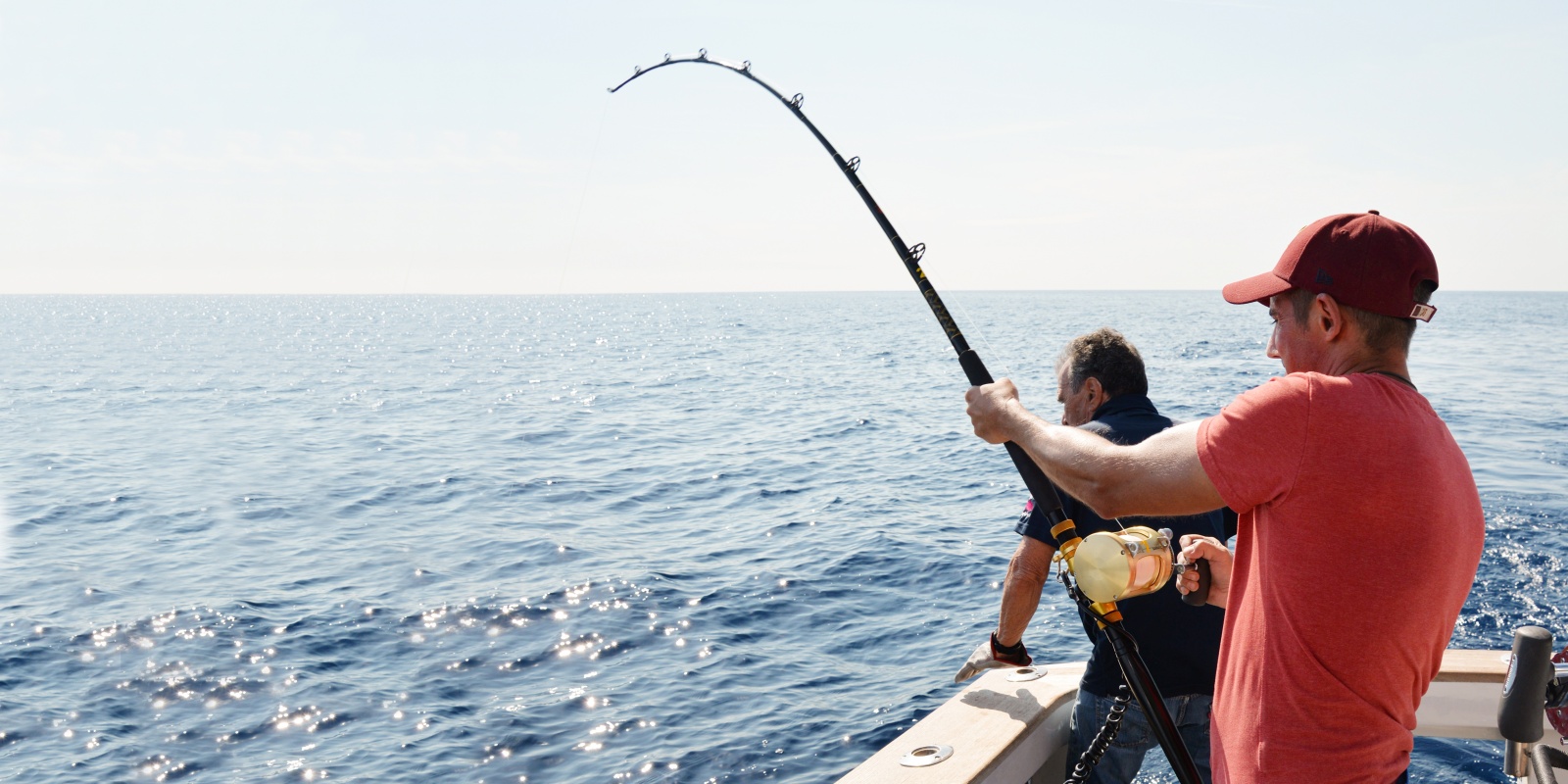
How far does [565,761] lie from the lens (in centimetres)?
618

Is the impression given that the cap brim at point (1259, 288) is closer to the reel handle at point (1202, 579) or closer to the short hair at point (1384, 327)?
the short hair at point (1384, 327)

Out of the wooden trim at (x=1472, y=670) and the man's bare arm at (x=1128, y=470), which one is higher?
the man's bare arm at (x=1128, y=470)

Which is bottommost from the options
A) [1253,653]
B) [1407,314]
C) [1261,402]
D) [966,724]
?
[966,724]

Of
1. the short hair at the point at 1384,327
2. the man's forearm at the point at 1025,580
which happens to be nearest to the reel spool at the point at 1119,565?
the short hair at the point at 1384,327

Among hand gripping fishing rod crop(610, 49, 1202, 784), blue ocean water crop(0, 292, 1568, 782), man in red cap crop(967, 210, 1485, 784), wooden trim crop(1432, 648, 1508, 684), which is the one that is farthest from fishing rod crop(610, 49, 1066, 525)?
wooden trim crop(1432, 648, 1508, 684)

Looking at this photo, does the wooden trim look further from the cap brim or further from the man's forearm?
the cap brim

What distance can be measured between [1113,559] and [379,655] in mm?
6786

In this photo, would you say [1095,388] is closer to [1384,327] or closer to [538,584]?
[1384,327]

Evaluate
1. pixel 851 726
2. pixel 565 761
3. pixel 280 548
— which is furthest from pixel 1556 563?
pixel 280 548

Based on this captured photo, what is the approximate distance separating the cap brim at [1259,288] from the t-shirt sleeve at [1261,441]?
0.71 feet

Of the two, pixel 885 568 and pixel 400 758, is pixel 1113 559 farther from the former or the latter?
pixel 885 568

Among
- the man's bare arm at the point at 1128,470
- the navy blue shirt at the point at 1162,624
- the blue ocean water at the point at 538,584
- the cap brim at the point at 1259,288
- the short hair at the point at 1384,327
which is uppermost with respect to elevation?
the cap brim at the point at 1259,288

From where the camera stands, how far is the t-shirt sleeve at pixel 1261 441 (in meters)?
1.71

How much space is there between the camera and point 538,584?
9.60 m
